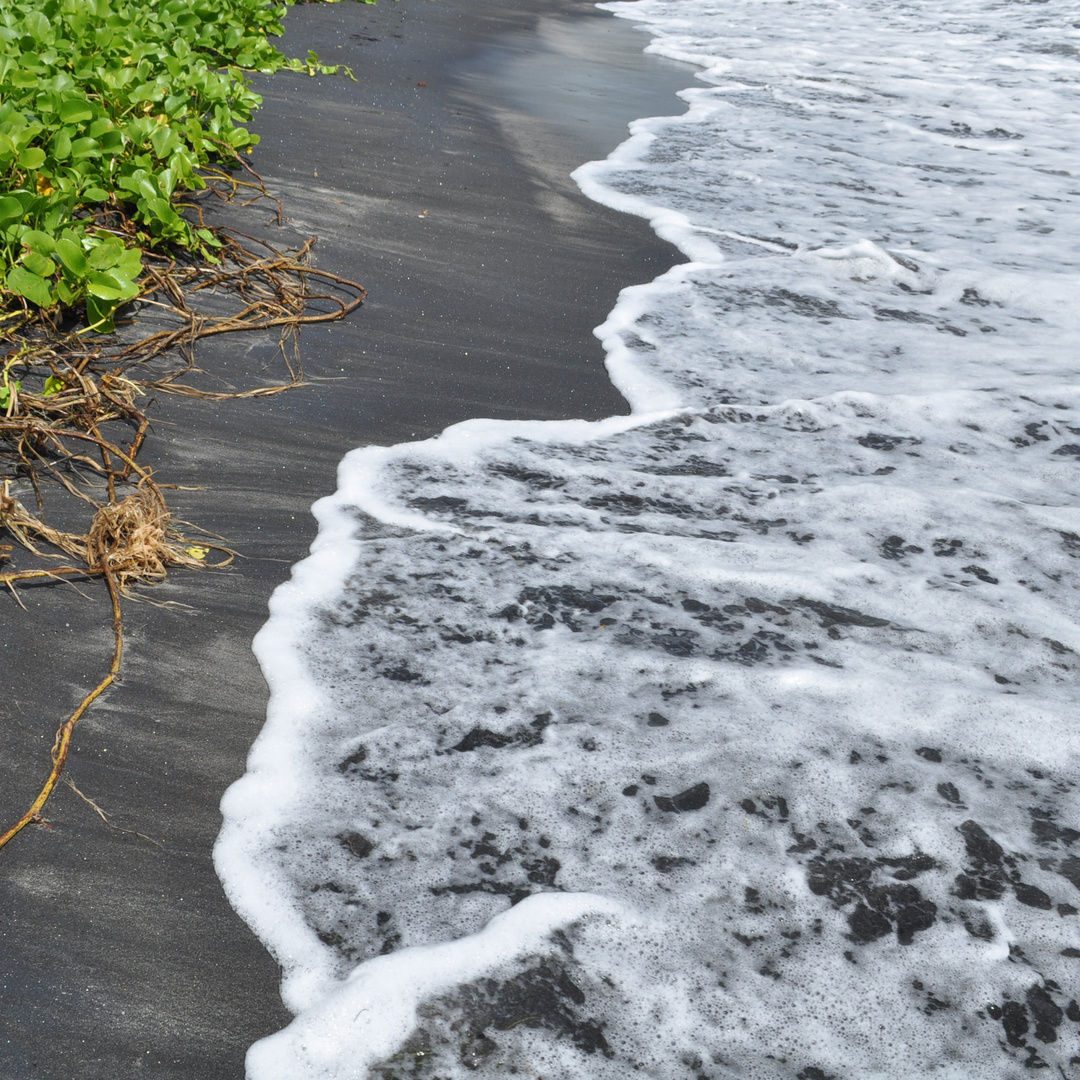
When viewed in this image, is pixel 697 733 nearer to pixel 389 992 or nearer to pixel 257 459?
pixel 389 992

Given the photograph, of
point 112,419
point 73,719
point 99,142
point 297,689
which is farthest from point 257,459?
point 99,142

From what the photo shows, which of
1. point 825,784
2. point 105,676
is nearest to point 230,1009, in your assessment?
point 105,676

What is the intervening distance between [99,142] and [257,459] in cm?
132

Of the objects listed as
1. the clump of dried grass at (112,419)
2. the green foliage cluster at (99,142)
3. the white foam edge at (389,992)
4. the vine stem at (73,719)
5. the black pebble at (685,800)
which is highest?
the green foliage cluster at (99,142)

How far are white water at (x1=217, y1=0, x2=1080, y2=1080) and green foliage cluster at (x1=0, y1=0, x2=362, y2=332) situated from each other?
38.7 inches

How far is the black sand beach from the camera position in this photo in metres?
1.38

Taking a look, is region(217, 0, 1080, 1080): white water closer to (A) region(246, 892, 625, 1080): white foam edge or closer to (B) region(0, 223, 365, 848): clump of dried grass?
(A) region(246, 892, 625, 1080): white foam edge

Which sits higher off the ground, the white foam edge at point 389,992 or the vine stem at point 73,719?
the vine stem at point 73,719

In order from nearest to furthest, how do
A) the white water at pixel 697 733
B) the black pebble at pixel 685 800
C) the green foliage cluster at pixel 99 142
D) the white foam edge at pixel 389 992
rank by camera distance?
the white foam edge at pixel 389 992 < the white water at pixel 697 733 < the black pebble at pixel 685 800 < the green foliage cluster at pixel 99 142

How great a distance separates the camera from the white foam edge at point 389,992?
4.37 feet

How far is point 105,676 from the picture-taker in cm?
181

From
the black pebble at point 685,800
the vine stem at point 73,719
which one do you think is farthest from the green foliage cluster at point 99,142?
the black pebble at point 685,800

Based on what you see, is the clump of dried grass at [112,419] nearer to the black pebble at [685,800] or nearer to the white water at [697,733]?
the white water at [697,733]

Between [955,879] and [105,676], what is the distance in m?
1.60
